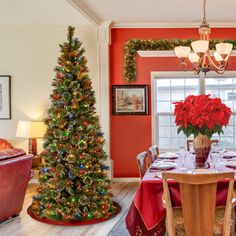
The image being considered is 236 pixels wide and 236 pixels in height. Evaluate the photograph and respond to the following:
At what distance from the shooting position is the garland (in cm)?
602

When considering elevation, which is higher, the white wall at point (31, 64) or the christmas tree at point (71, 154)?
the white wall at point (31, 64)

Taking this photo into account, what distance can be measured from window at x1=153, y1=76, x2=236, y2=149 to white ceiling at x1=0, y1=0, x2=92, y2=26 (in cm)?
192

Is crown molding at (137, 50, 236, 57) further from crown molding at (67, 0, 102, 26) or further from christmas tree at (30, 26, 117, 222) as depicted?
christmas tree at (30, 26, 117, 222)

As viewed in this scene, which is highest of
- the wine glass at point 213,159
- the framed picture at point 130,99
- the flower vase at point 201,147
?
the framed picture at point 130,99

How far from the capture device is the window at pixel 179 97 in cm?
618

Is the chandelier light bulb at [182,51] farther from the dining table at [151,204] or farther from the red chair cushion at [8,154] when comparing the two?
the red chair cushion at [8,154]

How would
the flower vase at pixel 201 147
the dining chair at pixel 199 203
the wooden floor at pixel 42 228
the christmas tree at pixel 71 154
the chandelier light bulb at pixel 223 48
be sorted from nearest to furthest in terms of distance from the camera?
the dining chair at pixel 199 203 < the flower vase at pixel 201 147 < the wooden floor at pixel 42 228 < the chandelier light bulb at pixel 223 48 < the christmas tree at pixel 71 154

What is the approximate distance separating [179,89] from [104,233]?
3525 millimetres

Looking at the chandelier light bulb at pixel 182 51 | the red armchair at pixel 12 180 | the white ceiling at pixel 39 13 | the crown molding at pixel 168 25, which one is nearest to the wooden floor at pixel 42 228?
the red armchair at pixel 12 180

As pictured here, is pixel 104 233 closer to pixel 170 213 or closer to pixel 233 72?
pixel 170 213

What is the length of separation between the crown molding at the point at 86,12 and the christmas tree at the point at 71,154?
0.98 meters

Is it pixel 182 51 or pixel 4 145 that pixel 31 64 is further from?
pixel 182 51

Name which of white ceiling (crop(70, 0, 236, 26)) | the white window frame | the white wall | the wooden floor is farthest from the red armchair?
the white window frame

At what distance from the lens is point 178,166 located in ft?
10.8
